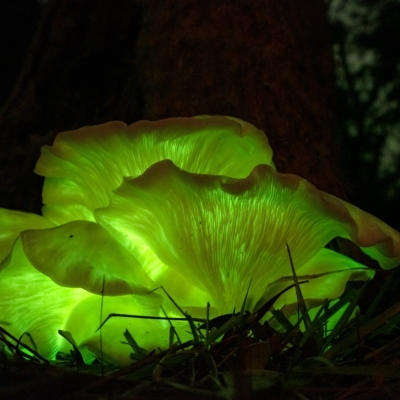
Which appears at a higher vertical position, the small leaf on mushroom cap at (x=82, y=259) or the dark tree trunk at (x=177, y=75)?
the dark tree trunk at (x=177, y=75)

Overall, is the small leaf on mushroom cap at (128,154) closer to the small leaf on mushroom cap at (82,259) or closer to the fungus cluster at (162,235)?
the fungus cluster at (162,235)

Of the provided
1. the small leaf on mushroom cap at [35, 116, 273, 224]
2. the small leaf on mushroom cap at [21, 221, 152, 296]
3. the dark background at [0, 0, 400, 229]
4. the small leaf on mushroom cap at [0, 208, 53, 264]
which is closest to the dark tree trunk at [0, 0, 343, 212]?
the dark background at [0, 0, 400, 229]

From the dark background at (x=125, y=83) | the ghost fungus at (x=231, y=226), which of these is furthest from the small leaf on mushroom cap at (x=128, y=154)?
the dark background at (x=125, y=83)

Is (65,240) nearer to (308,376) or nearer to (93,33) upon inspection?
(308,376)

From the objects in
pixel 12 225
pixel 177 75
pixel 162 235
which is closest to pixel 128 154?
pixel 162 235

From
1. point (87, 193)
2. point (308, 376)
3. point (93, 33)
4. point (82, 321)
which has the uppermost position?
point (93, 33)

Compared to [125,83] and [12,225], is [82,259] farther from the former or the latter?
[125,83]

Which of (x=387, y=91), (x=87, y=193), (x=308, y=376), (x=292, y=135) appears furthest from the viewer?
(x=387, y=91)

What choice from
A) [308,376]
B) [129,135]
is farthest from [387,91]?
[308,376]
